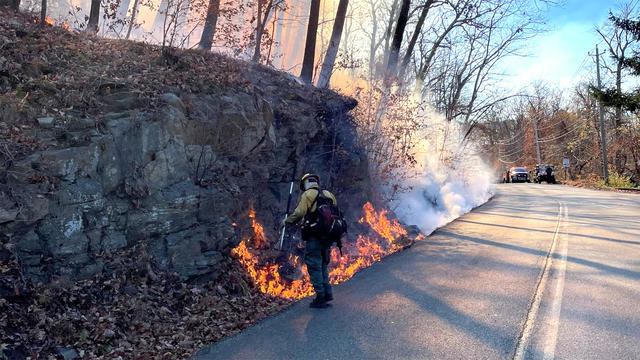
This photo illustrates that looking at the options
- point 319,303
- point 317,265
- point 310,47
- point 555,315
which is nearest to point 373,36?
point 310,47

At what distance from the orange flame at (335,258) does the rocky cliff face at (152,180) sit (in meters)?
0.38

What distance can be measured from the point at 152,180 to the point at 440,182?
15.3 meters

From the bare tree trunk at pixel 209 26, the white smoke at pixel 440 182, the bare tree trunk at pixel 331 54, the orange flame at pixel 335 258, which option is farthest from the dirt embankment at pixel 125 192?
the white smoke at pixel 440 182

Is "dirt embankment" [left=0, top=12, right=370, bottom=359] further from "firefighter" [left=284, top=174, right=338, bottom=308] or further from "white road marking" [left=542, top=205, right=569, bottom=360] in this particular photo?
"white road marking" [left=542, top=205, right=569, bottom=360]

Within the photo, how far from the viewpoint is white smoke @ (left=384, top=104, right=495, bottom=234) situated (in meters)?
14.9

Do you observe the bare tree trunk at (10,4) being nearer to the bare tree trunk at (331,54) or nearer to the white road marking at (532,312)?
the bare tree trunk at (331,54)

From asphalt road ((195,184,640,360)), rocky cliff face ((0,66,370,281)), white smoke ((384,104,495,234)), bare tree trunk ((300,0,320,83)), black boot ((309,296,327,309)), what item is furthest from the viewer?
white smoke ((384,104,495,234))

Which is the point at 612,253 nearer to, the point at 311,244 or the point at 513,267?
the point at 513,267

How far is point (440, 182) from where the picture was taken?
1948 cm

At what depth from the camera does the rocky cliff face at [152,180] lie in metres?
5.37

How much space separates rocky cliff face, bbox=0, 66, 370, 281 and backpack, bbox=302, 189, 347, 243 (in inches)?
70.7

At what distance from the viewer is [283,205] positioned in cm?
912

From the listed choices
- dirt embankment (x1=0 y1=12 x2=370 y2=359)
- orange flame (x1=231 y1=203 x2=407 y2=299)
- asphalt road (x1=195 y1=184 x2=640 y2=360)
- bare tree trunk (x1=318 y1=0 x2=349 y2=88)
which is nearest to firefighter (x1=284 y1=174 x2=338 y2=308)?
asphalt road (x1=195 y1=184 x2=640 y2=360)

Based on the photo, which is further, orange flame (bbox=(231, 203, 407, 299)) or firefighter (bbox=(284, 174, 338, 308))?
orange flame (bbox=(231, 203, 407, 299))
